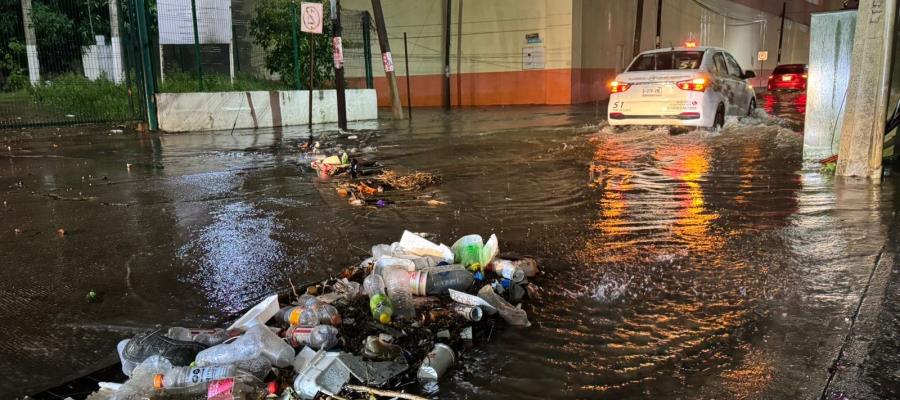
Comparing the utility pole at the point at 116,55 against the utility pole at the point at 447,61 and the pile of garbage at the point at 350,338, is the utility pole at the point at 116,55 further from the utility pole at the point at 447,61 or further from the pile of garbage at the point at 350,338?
the pile of garbage at the point at 350,338

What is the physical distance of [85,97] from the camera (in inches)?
680

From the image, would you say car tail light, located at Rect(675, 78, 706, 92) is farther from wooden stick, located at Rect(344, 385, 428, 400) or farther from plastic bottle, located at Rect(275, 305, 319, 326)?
wooden stick, located at Rect(344, 385, 428, 400)

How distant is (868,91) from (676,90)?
4.45 m

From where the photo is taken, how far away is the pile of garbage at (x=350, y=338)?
106 inches

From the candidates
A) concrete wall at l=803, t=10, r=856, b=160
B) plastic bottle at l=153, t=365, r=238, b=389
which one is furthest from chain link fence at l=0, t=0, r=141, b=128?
plastic bottle at l=153, t=365, r=238, b=389

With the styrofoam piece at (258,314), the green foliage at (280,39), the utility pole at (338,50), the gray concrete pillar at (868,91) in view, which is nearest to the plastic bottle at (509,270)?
the styrofoam piece at (258,314)

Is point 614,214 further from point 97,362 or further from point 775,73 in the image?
point 775,73

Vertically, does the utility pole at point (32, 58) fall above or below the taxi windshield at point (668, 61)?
above

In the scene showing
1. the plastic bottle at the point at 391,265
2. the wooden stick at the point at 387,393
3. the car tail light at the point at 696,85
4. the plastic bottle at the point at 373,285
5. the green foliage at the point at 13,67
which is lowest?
the wooden stick at the point at 387,393

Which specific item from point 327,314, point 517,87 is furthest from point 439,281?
point 517,87

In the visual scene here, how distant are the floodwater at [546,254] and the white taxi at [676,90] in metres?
1.68

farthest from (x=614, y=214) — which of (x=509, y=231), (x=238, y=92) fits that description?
(x=238, y=92)

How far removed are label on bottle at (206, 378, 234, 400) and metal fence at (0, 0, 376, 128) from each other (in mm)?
13374

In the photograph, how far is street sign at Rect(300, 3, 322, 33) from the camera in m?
13.5
